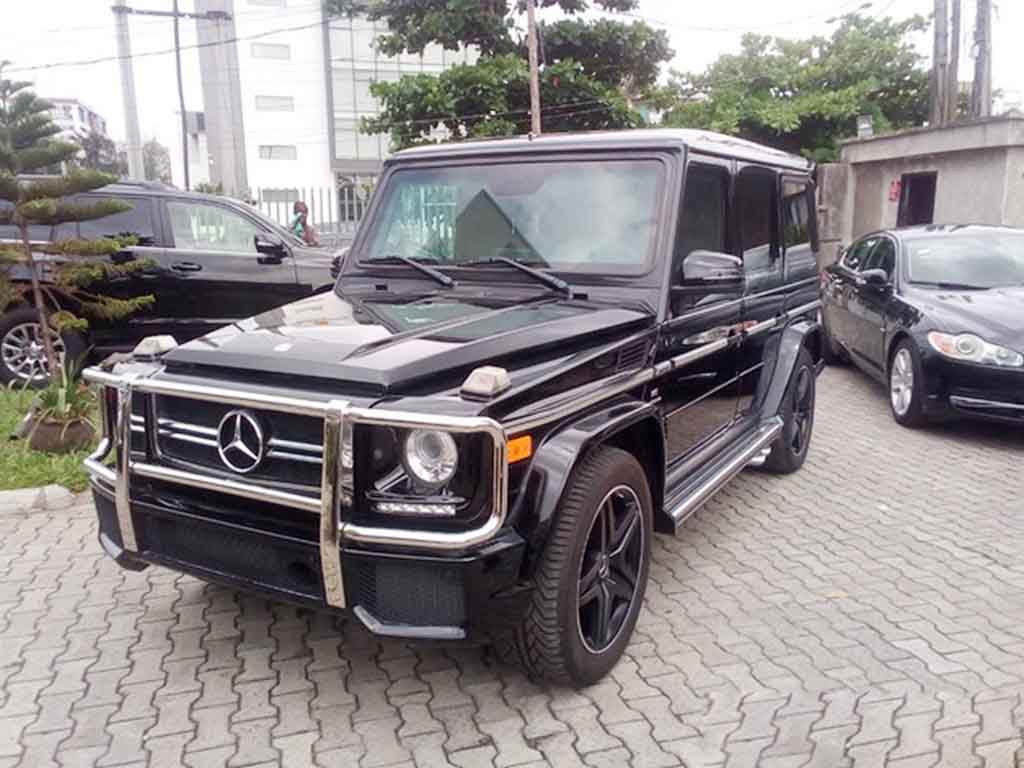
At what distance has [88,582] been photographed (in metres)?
4.16

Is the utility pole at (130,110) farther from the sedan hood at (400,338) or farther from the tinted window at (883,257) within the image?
the sedan hood at (400,338)

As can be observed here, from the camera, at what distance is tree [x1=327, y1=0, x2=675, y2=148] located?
45.5 ft

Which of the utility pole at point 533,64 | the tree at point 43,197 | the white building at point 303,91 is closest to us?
the tree at point 43,197

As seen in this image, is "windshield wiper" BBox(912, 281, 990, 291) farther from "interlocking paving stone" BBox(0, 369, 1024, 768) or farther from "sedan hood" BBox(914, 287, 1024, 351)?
"interlocking paving stone" BBox(0, 369, 1024, 768)

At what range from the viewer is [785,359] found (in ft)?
17.3

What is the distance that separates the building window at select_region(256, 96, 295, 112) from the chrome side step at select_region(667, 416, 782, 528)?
4460cm

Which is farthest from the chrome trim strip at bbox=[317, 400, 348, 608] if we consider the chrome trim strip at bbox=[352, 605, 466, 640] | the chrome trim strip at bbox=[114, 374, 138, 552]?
the chrome trim strip at bbox=[114, 374, 138, 552]

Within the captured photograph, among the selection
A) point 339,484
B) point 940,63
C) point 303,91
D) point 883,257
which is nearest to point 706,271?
point 339,484

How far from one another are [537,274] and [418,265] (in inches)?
25.4

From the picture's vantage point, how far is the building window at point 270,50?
44500 millimetres

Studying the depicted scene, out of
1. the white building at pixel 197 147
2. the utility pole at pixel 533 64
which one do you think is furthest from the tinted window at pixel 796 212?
the white building at pixel 197 147

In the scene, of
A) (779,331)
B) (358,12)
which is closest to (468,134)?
(358,12)

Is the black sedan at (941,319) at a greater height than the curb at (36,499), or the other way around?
the black sedan at (941,319)

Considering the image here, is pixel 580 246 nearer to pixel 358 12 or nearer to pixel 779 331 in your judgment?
pixel 779 331
